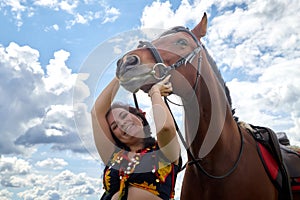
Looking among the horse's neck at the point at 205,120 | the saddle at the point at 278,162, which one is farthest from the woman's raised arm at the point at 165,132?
the saddle at the point at 278,162

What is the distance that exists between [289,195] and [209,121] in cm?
141

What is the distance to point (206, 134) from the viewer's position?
13.1ft

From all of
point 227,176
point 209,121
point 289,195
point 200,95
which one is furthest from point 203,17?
point 289,195

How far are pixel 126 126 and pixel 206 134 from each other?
1264 mm

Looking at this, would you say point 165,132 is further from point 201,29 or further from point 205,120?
point 201,29

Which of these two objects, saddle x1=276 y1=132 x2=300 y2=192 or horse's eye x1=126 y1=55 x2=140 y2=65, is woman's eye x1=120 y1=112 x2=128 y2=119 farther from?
saddle x1=276 y1=132 x2=300 y2=192

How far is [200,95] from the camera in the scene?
409 centimetres

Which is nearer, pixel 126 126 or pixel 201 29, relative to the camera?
pixel 126 126

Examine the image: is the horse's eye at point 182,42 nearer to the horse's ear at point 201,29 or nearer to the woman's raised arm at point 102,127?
the horse's ear at point 201,29

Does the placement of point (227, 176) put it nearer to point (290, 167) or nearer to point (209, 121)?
point (209, 121)

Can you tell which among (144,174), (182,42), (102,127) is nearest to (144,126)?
(102,127)

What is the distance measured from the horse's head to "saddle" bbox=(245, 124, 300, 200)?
4.42 feet

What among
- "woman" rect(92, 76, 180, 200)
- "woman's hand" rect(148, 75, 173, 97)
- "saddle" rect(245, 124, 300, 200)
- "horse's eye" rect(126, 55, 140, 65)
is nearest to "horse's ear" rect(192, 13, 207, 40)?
"woman's hand" rect(148, 75, 173, 97)

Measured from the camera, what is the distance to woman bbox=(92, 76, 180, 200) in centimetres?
277
